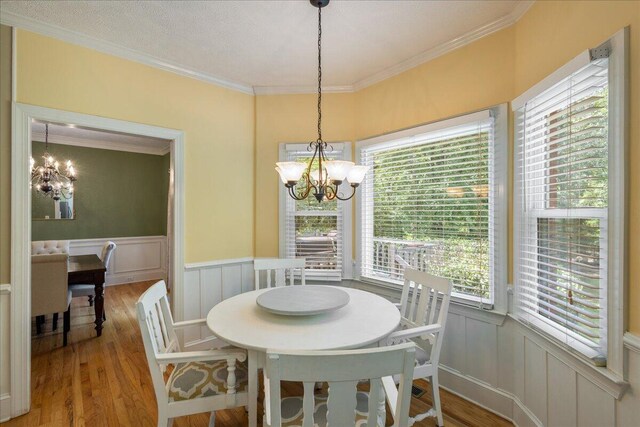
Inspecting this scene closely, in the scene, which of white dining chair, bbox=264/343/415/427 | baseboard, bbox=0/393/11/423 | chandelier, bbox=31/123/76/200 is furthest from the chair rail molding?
chandelier, bbox=31/123/76/200

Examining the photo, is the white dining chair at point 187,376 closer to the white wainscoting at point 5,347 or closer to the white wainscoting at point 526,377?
the white wainscoting at point 5,347

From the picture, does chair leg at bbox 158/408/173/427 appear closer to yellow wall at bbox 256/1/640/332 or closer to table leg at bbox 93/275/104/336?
yellow wall at bbox 256/1/640/332

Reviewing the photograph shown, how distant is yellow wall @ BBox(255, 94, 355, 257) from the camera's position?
123 inches

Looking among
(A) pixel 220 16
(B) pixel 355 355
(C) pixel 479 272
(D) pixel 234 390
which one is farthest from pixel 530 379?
(A) pixel 220 16

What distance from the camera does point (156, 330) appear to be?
64.7 inches

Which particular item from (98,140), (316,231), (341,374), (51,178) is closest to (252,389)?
(341,374)

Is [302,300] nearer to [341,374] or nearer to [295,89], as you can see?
[341,374]

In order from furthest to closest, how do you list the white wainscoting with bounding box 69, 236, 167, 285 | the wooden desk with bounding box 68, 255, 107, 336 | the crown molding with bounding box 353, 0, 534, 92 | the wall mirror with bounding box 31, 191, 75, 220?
1. the white wainscoting with bounding box 69, 236, 167, 285
2. the wall mirror with bounding box 31, 191, 75, 220
3. the wooden desk with bounding box 68, 255, 107, 336
4. the crown molding with bounding box 353, 0, 534, 92

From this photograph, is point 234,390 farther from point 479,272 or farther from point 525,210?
point 525,210

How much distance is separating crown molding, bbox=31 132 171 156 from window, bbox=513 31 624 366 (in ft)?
15.2

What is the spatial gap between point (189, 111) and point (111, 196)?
3824 millimetres

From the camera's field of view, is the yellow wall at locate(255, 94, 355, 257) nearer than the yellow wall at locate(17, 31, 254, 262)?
No

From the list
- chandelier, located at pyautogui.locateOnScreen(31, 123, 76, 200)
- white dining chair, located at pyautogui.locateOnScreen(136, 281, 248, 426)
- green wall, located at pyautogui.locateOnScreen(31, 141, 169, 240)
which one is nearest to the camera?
white dining chair, located at pyautogui.locateOnScreen(136, 281, 248, 426)

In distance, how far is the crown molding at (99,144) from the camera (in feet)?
16.3
